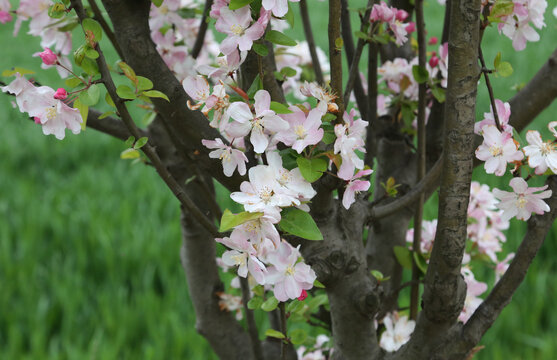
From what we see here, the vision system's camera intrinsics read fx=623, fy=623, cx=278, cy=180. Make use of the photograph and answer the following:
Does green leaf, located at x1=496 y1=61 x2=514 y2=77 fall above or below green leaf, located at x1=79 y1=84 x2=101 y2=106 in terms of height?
above

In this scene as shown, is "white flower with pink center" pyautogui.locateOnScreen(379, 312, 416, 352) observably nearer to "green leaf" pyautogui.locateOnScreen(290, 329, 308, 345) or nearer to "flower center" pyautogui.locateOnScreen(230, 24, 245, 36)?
"green leaf" pyautogui.locateOnScreen(290, 329, 308, 345)

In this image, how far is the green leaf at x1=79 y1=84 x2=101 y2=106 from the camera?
0.66 metres

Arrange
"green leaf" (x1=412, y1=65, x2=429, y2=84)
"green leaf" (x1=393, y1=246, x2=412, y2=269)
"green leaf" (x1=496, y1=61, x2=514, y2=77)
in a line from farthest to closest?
"green leaf" (x1=393, y1=246, x2=412, y2=269) < "green leaf" (x1=412, y1=65, x2=429, y2=84) < "green leaf" (x1=496, y1=61, x2=514, y2=77)

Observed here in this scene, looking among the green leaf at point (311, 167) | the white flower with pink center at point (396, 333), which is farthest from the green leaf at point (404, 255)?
the green leaf at point (311, 167)

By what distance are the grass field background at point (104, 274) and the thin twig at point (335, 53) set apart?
45.8 inches

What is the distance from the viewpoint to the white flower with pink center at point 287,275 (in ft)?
2.26

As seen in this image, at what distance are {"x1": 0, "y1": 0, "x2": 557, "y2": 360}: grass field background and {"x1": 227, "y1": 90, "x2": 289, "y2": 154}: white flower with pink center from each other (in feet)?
3.89

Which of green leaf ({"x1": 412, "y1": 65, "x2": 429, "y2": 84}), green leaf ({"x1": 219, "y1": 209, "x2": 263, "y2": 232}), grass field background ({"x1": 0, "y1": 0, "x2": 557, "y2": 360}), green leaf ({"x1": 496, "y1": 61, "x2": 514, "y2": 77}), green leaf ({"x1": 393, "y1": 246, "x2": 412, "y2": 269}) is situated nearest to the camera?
green leaf ({"x1": 219, "y1": 209, "x2": 263, "y2": 232})

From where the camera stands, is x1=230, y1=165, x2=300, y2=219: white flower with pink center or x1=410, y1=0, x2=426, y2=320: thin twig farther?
x1=410, y1=0, x2=426, y2=320: thin twig

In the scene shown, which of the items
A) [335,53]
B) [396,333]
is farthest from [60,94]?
[396,333]

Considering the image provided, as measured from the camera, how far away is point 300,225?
634 mm

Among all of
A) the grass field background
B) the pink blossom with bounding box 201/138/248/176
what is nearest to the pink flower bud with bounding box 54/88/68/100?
the pink blossom with bounding box 201/138/248/176

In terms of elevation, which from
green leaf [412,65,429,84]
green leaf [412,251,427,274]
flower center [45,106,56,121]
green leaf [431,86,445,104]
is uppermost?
green leaf [412,65,429,84]

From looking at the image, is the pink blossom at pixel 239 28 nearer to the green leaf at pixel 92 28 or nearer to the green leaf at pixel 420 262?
the green leaf at pixel 92 28
